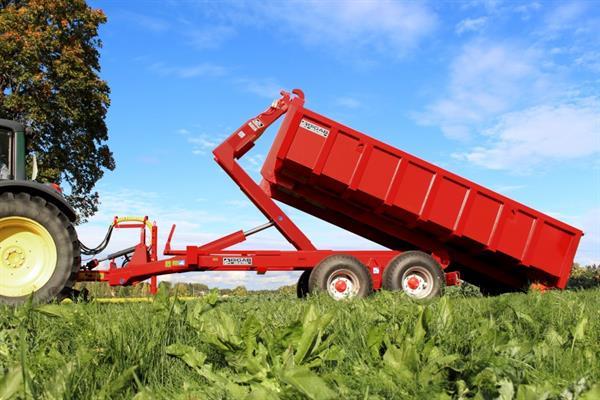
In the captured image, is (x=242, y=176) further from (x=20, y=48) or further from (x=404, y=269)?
(x=20, y=48)

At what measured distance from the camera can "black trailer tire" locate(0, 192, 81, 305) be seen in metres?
6.11

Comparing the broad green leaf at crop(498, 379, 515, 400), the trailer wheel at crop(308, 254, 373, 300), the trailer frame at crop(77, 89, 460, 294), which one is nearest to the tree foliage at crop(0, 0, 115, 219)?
the trailer frame at crop(77, 89, 460, 294)

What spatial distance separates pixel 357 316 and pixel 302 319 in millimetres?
610

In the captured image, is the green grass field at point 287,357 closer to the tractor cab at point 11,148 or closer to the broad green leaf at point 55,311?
the broad green leaf at point 55,311

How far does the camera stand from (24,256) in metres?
6.22

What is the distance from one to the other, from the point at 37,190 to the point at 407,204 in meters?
5.26

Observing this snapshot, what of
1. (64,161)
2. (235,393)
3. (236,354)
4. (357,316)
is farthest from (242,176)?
(64,161)

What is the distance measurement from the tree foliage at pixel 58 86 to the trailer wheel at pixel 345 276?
37.0 ft

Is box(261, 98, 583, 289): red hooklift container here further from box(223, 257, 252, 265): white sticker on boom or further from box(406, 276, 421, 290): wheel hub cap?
box(223, 257, 252, 265): white sticker on boom

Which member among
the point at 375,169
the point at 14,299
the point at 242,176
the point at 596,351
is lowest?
the point at 14,299

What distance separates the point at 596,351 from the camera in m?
2.64

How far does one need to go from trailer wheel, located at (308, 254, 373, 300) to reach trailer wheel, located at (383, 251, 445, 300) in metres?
0.43

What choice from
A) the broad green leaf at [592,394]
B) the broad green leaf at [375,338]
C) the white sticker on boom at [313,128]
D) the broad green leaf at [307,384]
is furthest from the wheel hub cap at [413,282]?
the broad green leaf at [307,384]

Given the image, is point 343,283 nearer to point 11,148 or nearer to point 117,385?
point 11,148
